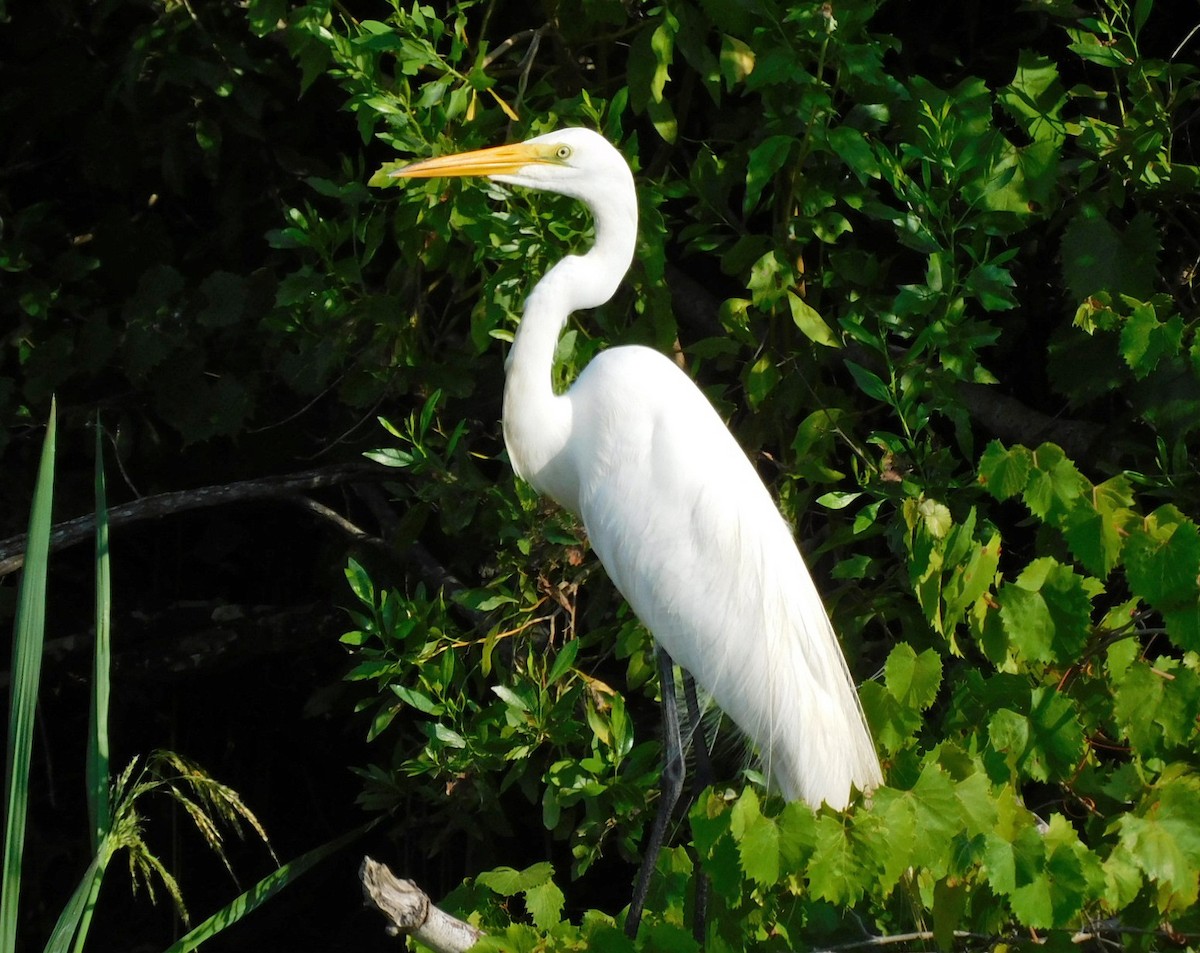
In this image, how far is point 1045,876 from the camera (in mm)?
1381

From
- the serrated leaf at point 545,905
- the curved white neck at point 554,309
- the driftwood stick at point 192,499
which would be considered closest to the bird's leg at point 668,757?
the curved white neck at point 554,309

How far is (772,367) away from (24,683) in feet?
4.56

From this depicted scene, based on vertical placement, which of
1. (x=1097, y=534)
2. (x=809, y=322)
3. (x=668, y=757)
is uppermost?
(x=1097, y=534)

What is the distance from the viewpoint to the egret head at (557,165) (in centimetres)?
229

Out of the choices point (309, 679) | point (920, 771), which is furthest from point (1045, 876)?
point (309, 679)

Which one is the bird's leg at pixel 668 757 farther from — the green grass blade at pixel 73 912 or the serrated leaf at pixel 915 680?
the green grass blade at pixel 73 912

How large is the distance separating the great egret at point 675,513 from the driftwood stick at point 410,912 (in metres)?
0.55

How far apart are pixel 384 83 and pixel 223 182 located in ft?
3.27

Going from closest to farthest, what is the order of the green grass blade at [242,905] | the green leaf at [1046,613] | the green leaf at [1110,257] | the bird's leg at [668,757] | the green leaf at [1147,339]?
the green leaf at [1046,613], the green leaf at [1147,339], the green grass blade at [242,905], the green leaf at [1110,257], the bird's leg at [668,757]

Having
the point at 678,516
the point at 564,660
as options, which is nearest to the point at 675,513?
the point at 678,516

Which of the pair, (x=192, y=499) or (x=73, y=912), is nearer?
(x=73, y=912)

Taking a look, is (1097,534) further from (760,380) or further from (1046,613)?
(760,380)

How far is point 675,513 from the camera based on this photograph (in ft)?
7.82

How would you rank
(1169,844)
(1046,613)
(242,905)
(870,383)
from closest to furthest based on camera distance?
1. (1169,844)
2. (1046,613)
3. (242,905)
4. (870,383)
